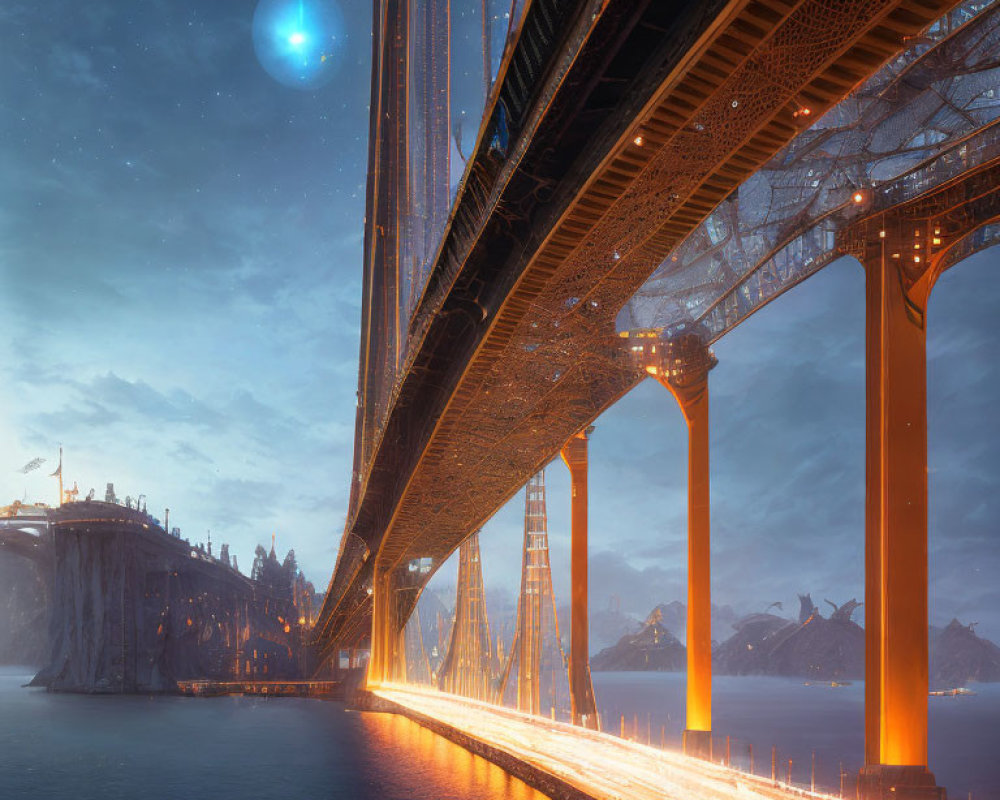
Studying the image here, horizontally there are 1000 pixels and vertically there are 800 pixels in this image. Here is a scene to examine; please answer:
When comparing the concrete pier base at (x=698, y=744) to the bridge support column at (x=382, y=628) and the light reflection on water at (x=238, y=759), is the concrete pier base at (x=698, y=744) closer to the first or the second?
the light reflection on water at (x=238, y=759)

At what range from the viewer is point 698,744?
16.5 m

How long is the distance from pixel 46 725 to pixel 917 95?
132 feet

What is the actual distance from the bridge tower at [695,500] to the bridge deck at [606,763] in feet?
7.32

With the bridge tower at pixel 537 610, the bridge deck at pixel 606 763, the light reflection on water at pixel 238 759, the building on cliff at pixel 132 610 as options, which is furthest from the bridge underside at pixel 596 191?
the building on cliff at pixel 132 610

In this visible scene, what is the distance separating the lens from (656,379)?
60.7 feet

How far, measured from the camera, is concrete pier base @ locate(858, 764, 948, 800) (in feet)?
33.1

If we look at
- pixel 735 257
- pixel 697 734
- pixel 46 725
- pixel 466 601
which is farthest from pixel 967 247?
pixel 46 725

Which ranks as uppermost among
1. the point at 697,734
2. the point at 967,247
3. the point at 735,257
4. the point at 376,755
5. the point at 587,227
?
the point at 735,257

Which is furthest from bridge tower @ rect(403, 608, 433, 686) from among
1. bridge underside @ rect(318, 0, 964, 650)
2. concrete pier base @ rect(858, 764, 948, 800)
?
concrete pier base @ rect(858, 764, 948, 800)

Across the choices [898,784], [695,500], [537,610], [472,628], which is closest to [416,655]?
[472,628]

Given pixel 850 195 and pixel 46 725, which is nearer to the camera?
pixel 850 195

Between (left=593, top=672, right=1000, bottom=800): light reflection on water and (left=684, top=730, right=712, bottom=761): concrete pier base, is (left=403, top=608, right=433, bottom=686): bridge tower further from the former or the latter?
(left=684, top=730, right=712, bottom=761): concrete pier base

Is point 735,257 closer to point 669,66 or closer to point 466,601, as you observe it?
point 669,66

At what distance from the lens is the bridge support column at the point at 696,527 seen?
16828 millimetres
